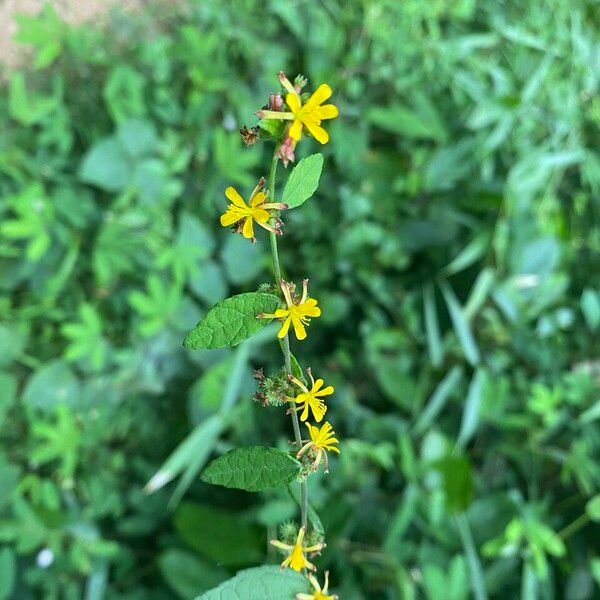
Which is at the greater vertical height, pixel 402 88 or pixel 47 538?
pixel 402 88

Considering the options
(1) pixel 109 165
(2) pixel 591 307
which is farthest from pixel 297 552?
(2) pixel 591 307

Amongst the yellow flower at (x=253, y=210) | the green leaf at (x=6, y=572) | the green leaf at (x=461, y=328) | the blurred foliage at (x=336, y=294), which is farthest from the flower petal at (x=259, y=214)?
the green leaf at (x=461, y=328)

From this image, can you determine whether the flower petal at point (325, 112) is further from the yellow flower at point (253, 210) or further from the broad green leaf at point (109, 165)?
the broad green leaf at point (109, 165)

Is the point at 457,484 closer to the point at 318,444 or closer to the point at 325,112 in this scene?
the point at 318,444

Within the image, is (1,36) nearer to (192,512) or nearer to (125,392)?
(125,392)

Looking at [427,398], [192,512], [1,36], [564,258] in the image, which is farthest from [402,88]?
[192,512]

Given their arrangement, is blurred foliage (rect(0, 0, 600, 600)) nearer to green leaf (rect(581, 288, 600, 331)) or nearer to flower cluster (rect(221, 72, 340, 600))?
green leaf (rect(581, 288, 600, 331))
